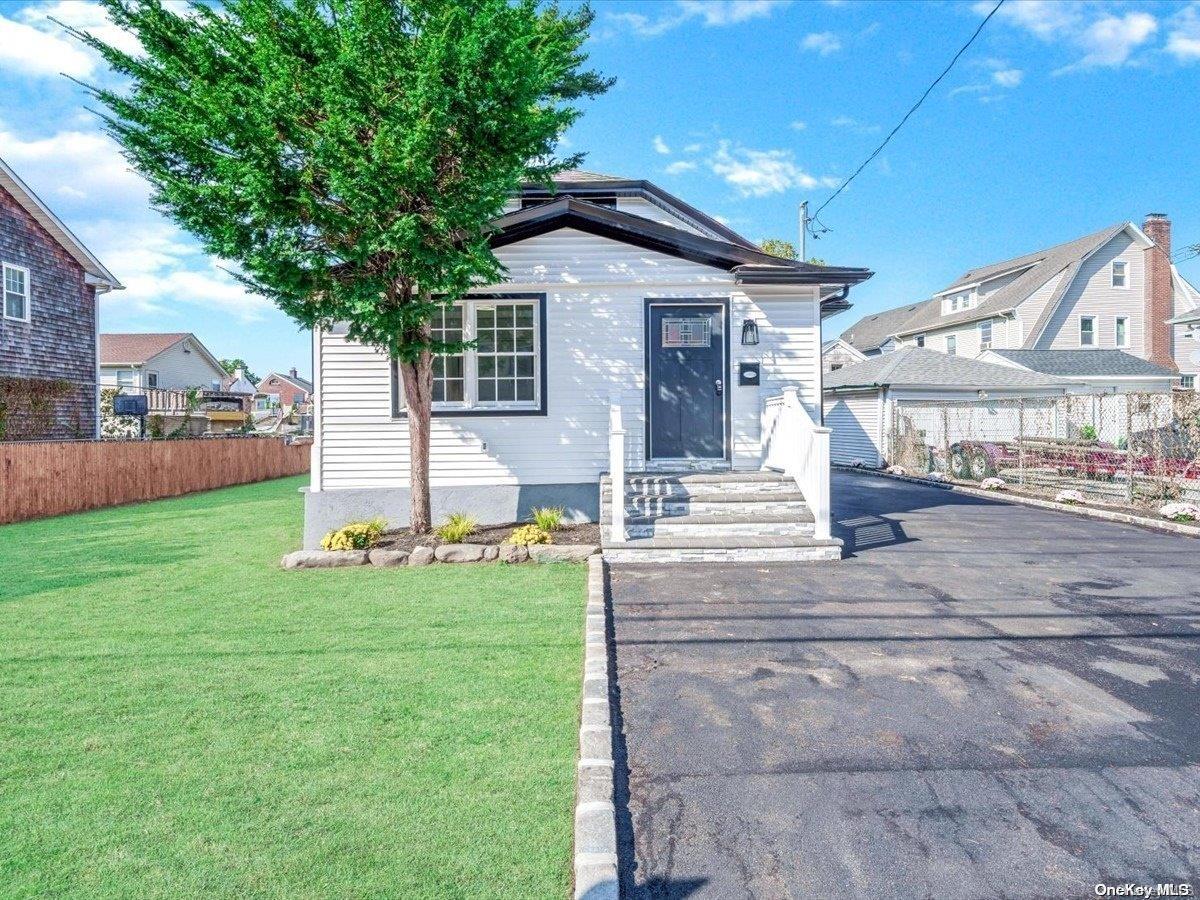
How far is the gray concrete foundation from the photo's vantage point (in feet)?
26.8

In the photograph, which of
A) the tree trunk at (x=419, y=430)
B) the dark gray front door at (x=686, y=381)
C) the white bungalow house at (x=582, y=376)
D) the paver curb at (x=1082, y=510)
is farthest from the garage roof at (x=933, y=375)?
the tree trunk at (x=419, y=430)

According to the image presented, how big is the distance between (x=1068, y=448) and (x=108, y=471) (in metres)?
18.7

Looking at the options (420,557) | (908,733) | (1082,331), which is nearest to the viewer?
(908,733)

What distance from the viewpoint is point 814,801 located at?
2.59 meters

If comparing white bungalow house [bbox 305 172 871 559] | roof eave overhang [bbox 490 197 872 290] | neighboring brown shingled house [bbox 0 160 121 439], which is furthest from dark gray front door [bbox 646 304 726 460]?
neighboring brown shingled house [bbox 0 160 121 439]

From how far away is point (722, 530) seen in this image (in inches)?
284

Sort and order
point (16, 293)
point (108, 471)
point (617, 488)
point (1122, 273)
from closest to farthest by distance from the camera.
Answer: point (617, 488)
point (108, 471)
point (16, 293)
point (1122, 273)

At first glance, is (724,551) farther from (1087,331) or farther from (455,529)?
(1087,331)

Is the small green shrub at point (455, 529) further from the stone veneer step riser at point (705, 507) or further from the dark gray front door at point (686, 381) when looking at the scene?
the dark gray front door at point (686, 381)

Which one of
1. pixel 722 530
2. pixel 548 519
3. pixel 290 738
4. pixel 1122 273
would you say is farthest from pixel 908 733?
pixel 1122 273

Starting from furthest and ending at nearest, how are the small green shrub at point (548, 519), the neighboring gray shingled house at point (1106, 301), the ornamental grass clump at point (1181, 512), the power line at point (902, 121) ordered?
1. the neighboring gray shingled house at point (1106, 301)
2. the power line at point (902, 121)
3. the ornamental grass clump at point (1181, 512)
4. the small green shrub at point (548, 519)

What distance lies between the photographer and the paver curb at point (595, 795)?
2020 millimetres

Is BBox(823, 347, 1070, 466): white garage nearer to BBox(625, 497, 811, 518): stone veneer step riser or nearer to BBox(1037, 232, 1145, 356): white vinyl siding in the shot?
BBox(1037, 232, 1145, 356): white vinyl siding

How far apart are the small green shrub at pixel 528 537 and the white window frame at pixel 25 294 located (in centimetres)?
1447
